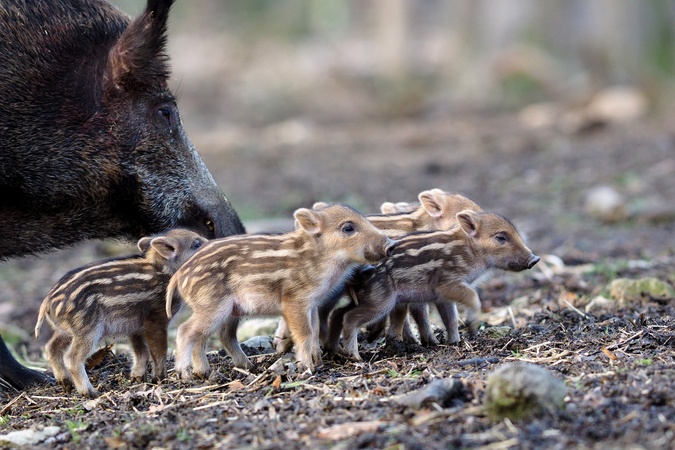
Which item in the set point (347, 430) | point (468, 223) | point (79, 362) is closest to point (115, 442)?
point (347, 430)

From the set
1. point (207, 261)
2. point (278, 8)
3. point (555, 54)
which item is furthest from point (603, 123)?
point (278, 8)

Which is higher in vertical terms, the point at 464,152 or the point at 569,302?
the point at 464,152

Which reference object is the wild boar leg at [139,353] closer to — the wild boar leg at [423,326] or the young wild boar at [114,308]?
the young wild boar at [114,308]

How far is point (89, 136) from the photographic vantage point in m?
6.65

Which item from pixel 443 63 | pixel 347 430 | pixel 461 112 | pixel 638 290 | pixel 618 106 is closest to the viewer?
pixel 347 430

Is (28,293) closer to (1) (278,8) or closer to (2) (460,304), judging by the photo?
(2) (460,304)

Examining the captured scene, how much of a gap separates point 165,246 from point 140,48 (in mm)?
1628

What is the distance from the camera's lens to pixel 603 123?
19344 millimetres

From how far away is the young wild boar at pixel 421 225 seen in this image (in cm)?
589

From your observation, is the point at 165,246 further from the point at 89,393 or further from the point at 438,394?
the point at 438,394

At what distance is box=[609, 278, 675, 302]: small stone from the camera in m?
7.01

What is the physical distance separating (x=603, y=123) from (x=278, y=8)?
22276 mm

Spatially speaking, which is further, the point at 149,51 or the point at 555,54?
the point at 555,54

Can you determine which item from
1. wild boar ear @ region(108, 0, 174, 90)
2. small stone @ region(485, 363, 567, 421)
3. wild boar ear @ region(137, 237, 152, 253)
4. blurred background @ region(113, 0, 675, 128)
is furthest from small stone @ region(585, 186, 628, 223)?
blurred background @ region(113, 0, 675, 128)
